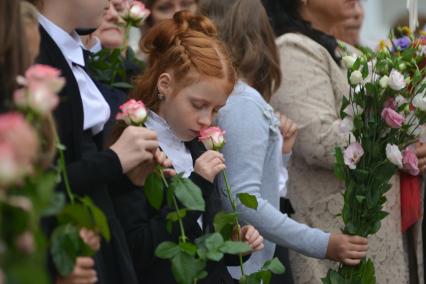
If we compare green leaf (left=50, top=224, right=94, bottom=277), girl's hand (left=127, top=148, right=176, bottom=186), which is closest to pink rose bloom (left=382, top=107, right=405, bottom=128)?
girl's hand (left=127, top=148, right=176, bottom=186)

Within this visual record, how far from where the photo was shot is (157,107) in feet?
12.1

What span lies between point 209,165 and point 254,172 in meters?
0.52

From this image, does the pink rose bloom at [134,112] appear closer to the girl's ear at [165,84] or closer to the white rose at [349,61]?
the girl's ear at [165,84]

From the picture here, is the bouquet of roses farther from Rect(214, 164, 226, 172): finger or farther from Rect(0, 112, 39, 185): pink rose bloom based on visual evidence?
Rect(0, 112, 39, 185): pink rose bloom

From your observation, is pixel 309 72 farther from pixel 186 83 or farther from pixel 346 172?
pixel 186 83

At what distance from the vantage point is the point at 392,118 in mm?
3936

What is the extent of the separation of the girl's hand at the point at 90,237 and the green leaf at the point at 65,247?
1.7 inches

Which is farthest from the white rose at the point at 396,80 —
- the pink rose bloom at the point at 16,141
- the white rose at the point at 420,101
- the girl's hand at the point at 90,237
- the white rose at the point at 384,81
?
the pink rose bloom at the point at 16,141

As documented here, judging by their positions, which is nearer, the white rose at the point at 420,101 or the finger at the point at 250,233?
the finger at the point at 250,233

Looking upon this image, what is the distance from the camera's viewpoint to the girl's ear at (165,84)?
12.0ft

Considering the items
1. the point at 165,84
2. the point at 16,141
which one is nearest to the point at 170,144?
the point at 165,84

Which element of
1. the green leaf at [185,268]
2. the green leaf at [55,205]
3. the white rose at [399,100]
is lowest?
the white rose at [399,100]

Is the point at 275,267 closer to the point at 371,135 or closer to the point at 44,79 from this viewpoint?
the point at 371,135

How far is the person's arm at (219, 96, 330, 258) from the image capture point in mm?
3891
